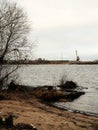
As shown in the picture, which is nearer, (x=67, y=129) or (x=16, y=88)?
(x=67, y=129)

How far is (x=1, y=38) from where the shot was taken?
2431 centimetres

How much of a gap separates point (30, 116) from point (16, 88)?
56.3ft

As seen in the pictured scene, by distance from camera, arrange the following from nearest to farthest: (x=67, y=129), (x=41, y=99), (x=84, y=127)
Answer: (x=67, y=129) → (x=84, y=127) → (x=41, y=99)

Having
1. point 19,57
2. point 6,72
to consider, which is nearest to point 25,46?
point 19,57

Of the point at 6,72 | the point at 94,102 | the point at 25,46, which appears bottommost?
the point at 94,102

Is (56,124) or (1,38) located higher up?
(1,38)

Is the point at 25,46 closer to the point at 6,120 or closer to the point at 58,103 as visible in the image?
the point at 58,103

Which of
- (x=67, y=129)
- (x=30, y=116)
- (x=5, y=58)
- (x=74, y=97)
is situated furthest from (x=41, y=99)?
(x=67, y=129)

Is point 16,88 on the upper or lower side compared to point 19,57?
lower

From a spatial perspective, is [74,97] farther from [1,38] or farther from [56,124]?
[56,124]

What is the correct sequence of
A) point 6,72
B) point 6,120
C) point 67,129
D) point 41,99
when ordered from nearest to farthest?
point 6,120 < point 67,129 < point 6,72 < point 41,99

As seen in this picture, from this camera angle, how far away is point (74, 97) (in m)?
32.8

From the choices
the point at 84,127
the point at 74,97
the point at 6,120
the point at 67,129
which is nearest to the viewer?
the point at 6,120

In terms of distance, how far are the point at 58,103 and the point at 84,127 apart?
1229 cm
